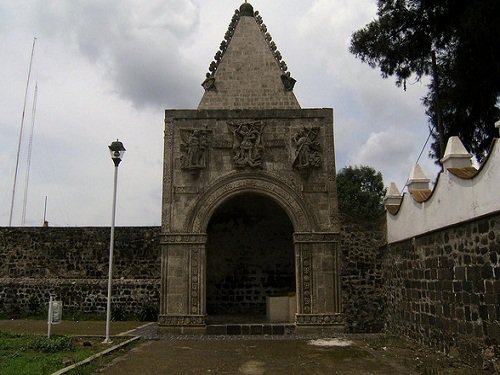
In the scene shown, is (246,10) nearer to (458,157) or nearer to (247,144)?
(247,144)

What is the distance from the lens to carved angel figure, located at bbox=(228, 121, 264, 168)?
37.8 ft

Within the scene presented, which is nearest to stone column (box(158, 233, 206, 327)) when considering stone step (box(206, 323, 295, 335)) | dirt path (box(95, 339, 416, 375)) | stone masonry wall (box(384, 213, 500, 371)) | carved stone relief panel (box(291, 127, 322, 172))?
stone step (box(206, 323, 295, 335))

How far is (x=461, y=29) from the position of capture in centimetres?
1180

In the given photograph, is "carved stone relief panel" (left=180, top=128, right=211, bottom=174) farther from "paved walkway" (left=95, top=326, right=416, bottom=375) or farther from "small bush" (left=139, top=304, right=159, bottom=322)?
"small bush" (left=139, top=304, right=159, bottom=322)

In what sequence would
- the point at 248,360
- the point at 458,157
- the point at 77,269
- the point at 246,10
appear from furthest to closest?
the point at 77,269 < the point at 246,10 < the point at 248,360 < the point at 458,157

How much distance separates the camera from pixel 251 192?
1153 cm

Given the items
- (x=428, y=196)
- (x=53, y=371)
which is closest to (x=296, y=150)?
(x=428, y=196)

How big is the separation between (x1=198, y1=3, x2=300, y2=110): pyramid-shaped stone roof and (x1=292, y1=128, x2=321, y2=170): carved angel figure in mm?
1935

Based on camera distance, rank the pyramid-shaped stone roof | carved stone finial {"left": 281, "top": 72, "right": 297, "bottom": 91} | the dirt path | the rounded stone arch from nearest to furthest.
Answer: the dirt path, the rounded stone arch, the pyramid-shaped stone roof, carved stone finial {"left": 281, "top": 72, "right": 297, "bottom": 91}

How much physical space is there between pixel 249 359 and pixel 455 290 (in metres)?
3.44

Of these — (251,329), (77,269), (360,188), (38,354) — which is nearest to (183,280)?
(251,329)

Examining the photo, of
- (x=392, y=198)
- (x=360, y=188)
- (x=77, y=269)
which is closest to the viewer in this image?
(x=392, y=198)

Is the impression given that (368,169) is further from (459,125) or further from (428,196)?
(428,196)

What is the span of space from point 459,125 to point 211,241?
339 inches
